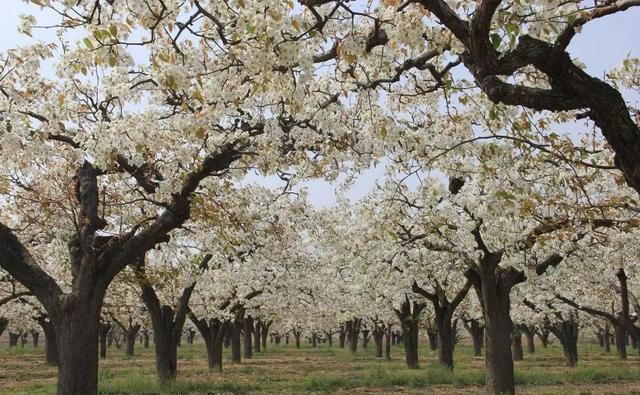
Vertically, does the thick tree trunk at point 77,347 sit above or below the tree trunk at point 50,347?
above

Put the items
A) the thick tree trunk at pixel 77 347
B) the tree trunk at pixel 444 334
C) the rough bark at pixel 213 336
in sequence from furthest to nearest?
the rough bark at pixel 213 336
the tree trunk at pixel 444 334
the thick tree trunk at pixel 77 347

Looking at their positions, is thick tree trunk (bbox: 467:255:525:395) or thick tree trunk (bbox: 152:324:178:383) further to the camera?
thick tree trunk (bbox: 152:324:178:383)

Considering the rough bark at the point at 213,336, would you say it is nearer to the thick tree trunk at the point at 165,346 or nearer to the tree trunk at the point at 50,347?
the thick tree trunk at the point at 165,346

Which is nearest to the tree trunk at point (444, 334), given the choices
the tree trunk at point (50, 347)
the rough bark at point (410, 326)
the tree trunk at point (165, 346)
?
the rough bark at point (410, 326)

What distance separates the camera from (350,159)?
11.2m

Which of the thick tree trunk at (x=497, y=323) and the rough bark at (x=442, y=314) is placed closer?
the thick tree trunk at (x=497, y=323)

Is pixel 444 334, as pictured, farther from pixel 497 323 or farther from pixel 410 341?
pixel 497 323

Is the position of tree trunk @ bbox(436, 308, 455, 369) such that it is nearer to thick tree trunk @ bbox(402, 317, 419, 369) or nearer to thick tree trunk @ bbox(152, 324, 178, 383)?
thick tree trunk @ bbox(402, 317, 419, 369)

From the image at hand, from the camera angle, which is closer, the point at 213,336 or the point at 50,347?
the point at 213,336

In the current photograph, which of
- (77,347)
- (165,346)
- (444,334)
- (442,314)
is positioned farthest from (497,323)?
(165,346)

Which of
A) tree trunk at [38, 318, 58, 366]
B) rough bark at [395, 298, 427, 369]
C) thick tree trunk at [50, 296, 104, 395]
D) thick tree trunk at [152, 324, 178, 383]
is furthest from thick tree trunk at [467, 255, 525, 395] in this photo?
tree trunk at [38, 318, 58, 366]

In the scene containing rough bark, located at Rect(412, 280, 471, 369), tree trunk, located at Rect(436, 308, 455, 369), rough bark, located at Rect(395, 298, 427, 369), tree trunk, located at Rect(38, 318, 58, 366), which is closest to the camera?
rough bark, located at Rect(412, 280, 471, 369)

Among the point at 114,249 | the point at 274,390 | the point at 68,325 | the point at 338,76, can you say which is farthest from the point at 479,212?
the point at 274,390

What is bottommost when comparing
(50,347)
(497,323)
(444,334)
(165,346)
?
(50,347)
